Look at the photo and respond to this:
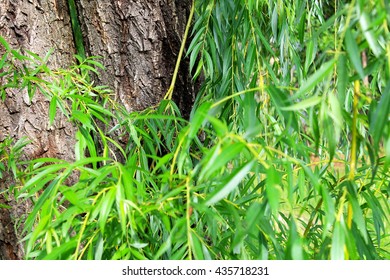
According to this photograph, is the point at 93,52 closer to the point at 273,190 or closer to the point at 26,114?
the point at 26,114

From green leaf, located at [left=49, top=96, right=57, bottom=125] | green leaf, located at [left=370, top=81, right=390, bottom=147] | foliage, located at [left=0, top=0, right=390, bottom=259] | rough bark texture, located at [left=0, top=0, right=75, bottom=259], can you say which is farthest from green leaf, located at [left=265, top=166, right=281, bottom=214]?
rough bark texture, located at [left=0, top=0, right=75, bottom=259]

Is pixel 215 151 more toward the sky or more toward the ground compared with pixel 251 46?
more toward the ground

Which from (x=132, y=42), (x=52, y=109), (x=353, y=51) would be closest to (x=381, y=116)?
(x=353, y=51)

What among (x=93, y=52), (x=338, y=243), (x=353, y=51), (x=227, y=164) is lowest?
(x=338, y=243)

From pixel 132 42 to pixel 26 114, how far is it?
341 millimetres

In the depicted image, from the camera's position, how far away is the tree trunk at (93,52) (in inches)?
57.6

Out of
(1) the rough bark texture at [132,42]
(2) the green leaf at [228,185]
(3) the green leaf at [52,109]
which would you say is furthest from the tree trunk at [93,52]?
(2) the green leaf at [228,185]

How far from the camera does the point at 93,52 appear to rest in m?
1.59

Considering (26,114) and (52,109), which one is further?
(26,114)

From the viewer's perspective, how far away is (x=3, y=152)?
1.40 m

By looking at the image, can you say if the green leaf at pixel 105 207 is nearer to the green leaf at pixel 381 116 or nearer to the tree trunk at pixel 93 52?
the green leaf at pixel 381 116

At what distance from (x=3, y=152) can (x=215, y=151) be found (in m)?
0.80
